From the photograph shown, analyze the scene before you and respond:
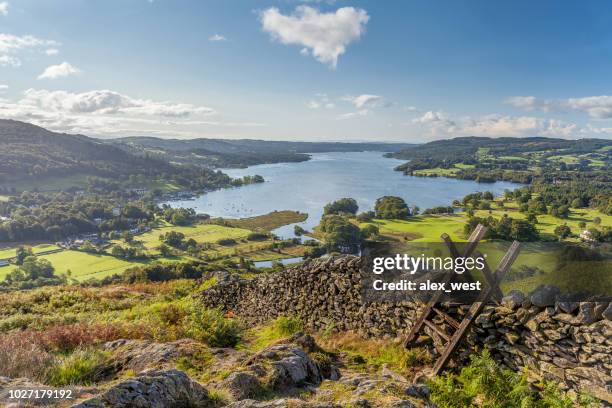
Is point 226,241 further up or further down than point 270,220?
further down

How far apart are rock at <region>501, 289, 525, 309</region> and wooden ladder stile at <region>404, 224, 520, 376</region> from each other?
5.0 inches

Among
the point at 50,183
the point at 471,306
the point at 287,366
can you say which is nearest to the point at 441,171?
the point at 50,183

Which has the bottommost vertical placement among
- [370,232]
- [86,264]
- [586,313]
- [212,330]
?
[86,264]

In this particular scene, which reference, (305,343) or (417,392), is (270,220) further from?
(417,392)

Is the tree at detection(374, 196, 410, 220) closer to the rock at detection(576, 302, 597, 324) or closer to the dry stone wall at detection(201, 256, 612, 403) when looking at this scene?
the dry stone wall at detection(201, 256, 612, 403)

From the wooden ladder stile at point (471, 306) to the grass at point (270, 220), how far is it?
291ft

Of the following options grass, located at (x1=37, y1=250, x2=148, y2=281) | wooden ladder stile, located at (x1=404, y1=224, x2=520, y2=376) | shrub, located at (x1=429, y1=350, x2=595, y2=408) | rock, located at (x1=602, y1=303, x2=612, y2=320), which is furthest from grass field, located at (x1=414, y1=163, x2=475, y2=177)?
rock, located at (x1=602, y1=303, x2=612, y2=320)

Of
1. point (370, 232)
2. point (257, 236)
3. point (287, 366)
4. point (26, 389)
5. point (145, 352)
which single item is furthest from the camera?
point (257, 236)

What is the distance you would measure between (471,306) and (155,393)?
528 centimetres

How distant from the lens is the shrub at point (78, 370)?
4.52 meters

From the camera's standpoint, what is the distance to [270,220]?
104 metres

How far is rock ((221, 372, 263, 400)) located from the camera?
411cm

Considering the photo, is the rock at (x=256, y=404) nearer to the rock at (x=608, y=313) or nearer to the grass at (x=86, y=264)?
the rock at (x=608, y=313)

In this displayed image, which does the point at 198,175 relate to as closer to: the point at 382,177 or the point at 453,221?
the point at 382,177
